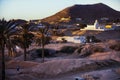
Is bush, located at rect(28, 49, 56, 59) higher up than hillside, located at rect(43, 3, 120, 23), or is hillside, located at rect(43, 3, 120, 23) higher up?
hillside, located at rect(43, 3, 120, 23)

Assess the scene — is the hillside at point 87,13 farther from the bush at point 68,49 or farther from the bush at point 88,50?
the bush at point 88,50

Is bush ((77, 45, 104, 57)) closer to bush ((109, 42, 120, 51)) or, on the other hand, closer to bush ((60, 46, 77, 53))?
bush ((109, 42, 120, 51))

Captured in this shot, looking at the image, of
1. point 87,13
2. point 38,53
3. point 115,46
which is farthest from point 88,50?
point 87,13

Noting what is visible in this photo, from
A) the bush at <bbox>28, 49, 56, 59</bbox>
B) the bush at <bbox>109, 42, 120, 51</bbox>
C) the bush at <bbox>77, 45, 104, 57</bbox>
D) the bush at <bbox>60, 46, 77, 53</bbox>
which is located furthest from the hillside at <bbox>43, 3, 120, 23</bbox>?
the bush at <bbox>77, 45, 104, 57</bbox>

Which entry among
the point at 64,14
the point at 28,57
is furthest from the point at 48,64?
the point at 64,14

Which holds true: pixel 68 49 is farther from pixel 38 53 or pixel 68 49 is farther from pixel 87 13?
pixel 87 13

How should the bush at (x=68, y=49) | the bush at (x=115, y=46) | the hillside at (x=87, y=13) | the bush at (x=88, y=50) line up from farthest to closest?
the hillside at (x=87, y=13), the bush at (x=68, y=49), the bush at (x=115, y=46), the bush at (x=88, y=50)

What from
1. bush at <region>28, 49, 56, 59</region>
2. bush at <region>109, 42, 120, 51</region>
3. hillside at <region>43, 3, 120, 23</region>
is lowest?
bush at <region>28, 49, 56, 59</region>

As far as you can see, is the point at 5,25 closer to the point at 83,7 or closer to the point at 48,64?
the point at 48,64

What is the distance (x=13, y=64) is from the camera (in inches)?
1313

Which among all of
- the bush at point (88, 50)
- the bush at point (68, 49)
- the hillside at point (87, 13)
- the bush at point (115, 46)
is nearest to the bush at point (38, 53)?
the bush at point (68, 49)

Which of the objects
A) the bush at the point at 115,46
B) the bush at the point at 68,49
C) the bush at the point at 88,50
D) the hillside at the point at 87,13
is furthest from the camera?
the hillside at the point at 87,13

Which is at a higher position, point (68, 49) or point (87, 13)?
point (87, 13)

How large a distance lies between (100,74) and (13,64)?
1163 cm
